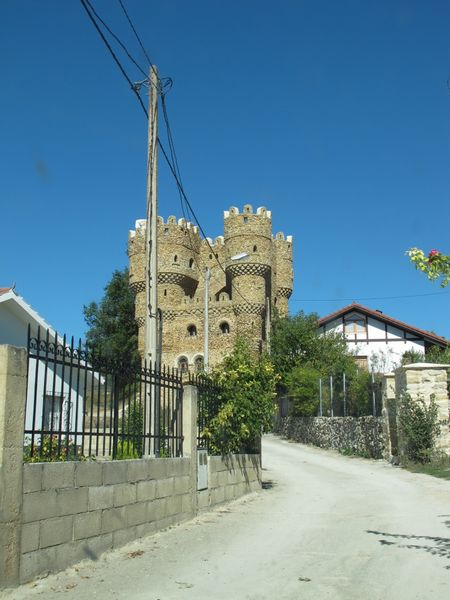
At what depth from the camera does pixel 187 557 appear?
7551 mm

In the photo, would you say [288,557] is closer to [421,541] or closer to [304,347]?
[421,541]

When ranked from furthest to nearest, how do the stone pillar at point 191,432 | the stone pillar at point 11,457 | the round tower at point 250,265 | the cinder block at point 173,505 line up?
the round tower at point 250,265
the stone pillar at point 191,432
the cinder block at point 173,505
the stone pillar at point 11,457

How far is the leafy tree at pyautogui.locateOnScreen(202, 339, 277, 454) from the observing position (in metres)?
12.6

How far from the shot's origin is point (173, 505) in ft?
31.6

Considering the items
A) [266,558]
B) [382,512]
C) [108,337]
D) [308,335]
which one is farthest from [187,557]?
[108,337]

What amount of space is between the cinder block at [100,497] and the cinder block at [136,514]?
534 mm

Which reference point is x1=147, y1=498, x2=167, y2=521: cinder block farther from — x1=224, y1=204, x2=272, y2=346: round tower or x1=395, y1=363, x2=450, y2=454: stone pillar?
x1=224, y1=204, x2=272, y2=346: round tower

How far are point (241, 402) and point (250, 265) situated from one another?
37917 millimetres

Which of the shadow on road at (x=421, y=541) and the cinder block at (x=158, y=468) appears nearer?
the shadow on road at (x=421, y=541)

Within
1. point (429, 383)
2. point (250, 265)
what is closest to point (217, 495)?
point (429, 383)

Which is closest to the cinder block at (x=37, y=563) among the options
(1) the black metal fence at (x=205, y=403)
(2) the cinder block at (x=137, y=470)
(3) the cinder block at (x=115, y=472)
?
(3) the cinder block at (x=115, y=472)

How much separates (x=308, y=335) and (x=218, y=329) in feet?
37.2

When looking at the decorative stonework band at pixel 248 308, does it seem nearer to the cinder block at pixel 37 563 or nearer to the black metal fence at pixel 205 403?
the black metal fence at pixel 205 403

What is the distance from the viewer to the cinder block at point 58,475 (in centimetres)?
648
